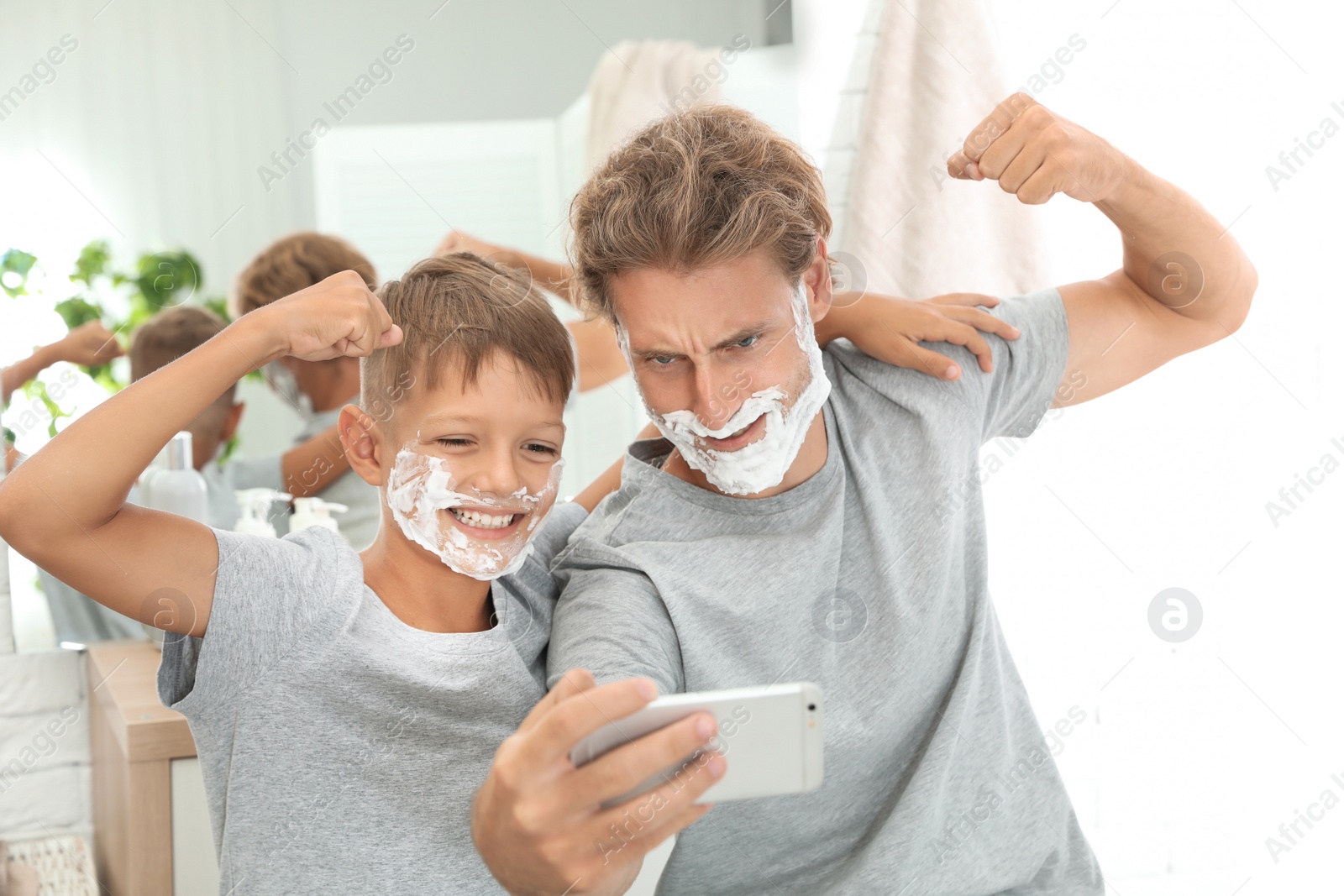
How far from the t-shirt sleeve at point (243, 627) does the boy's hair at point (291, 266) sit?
63 centimetres

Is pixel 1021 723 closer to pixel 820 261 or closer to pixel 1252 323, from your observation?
pixel 820 261

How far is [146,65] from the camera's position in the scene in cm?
131

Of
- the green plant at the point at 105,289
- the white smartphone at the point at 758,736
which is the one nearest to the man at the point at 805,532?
the white smartphone at the point at 758,736

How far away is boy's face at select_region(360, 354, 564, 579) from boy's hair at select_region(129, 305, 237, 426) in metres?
0.54

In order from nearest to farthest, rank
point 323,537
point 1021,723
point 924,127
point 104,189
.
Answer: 1. point 323,537
2. point 1021,723
3. point 104,189
4. point 924,127

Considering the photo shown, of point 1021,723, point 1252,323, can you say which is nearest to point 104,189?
point 1021,723

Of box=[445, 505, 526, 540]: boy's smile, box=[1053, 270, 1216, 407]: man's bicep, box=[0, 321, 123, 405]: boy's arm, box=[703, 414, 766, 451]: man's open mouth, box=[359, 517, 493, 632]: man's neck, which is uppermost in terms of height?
box=[1053, 270, 1216, 407]: man's bicep

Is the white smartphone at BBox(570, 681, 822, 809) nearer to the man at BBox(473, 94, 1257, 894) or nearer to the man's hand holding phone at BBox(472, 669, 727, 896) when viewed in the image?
the man's hand holding phone at BBox(472, 669, 727, 896)

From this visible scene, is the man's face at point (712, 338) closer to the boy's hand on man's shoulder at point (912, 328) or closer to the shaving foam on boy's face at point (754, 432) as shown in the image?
the shaving foam on boy's face at point (754, 432)

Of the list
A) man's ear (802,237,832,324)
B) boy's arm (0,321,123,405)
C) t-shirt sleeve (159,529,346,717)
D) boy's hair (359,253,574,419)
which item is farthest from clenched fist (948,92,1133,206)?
boy's arm (0,321,123,405)

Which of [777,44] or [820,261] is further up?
[777,44]

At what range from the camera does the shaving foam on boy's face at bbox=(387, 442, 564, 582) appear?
85 centimetres

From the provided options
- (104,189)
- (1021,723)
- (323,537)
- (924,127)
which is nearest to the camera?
(323,537)

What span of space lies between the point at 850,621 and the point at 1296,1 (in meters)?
1.24
